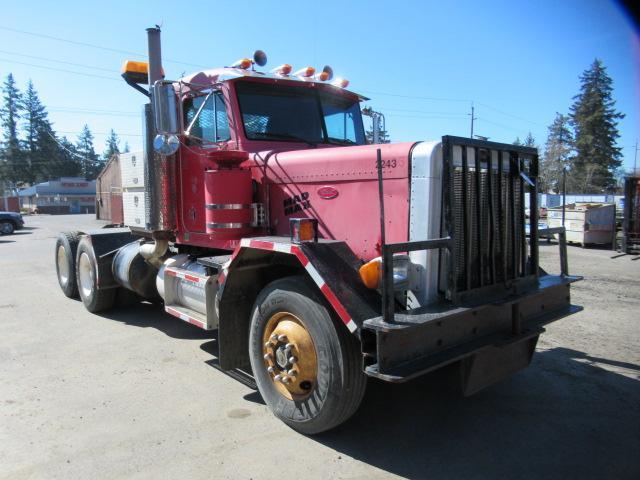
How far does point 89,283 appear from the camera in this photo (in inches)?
293

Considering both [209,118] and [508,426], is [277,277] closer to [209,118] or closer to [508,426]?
[209,118]

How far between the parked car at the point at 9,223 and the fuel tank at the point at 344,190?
26714 millimetres

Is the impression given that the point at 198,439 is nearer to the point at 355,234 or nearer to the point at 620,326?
the point at 355,234

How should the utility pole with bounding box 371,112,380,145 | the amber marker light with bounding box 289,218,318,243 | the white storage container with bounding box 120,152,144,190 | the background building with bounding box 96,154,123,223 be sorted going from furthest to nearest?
the background building with bounding box 96,154,123,223 → the white storage container with bounding box 120,152,144,190 → the utility pole with bounding box 371,112,380,145 → the amber marker light with bounding box 289,218,318,243

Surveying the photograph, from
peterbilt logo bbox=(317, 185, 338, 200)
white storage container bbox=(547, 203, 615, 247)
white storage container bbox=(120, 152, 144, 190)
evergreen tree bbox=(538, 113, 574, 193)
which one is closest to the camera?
peterbilt logo bbox=(317, 185, 338, 200)

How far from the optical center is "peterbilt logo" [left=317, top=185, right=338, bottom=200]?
402 cm

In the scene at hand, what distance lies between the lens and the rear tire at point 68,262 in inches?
316

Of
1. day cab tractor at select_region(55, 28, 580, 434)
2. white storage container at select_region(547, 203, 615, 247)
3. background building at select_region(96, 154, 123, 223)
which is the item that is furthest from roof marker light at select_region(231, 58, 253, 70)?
white storage container at select_region(547, 203, 615, 247)

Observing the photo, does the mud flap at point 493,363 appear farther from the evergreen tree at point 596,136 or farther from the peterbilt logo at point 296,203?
the evergreen tree at point 596,136

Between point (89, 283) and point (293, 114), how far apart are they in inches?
177

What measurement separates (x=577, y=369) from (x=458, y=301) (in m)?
2.35

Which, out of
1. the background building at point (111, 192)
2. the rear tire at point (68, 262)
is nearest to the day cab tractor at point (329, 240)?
the background building at point (111, 192)

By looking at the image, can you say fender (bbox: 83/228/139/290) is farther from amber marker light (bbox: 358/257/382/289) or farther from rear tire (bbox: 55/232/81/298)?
amber marker light (bbox: 358/257/382/289)

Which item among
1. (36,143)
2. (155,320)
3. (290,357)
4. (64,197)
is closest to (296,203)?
(290,357)
